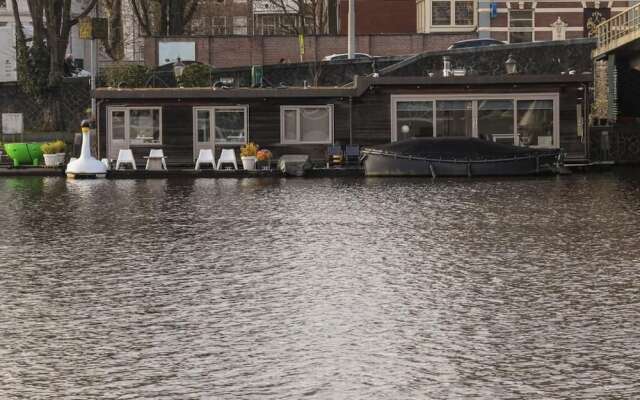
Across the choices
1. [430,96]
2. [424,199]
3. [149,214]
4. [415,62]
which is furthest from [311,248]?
[415,62]

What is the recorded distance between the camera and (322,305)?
52.1 ft

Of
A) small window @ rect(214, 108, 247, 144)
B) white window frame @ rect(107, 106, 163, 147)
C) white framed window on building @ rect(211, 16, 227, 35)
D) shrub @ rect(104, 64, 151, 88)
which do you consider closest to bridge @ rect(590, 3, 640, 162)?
small window @ rect(214, 108, 247, 144)

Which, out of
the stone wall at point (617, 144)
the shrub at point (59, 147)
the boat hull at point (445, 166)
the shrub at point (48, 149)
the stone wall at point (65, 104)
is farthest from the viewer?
the stone wall at point (65, 104)

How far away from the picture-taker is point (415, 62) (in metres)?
73.4

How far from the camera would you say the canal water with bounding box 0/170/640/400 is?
11812mm

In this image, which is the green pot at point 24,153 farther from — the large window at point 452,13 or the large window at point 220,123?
the large window at point 452,13

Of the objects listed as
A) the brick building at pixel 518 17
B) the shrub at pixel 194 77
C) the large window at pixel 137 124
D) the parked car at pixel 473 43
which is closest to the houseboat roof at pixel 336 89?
the large window at pixel 137 124

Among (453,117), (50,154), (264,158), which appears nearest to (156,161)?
(264,158)

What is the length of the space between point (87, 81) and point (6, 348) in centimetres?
6084

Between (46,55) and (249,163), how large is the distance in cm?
2137

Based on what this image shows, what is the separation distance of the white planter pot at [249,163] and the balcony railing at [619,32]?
59.9 ft

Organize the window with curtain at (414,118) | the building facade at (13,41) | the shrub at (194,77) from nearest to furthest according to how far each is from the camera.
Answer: the window with curtain at (414,118)
the shrub at (194,77)
the building facade at (13,41)

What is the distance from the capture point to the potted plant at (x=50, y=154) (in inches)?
2175

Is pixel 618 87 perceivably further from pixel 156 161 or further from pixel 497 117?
pixel 156 161
